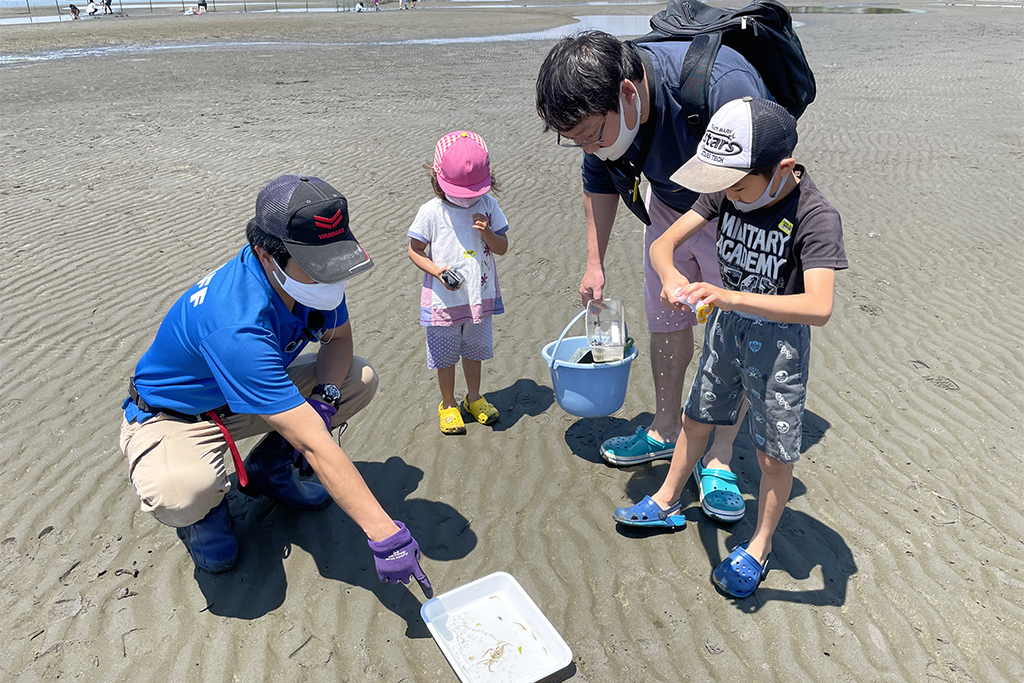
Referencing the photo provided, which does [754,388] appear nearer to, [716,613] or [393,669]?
[716,613]

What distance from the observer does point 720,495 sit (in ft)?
11.3

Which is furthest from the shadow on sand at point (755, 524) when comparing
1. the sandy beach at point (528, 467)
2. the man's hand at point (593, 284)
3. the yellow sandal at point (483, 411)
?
the man's hand at point (593, 284)

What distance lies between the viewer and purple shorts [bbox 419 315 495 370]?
4.03 meters

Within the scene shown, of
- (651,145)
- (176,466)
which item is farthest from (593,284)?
(176,466)

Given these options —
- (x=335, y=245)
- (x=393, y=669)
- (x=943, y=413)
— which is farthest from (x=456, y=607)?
(x=943, y=413)

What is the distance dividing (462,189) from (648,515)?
191 centimetres

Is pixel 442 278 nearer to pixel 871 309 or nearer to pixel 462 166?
pixel 462 166

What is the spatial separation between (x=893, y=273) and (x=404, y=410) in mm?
4523

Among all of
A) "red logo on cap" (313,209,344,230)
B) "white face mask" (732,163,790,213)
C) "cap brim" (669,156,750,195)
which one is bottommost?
"red logo on cap" (313,209,344,230)

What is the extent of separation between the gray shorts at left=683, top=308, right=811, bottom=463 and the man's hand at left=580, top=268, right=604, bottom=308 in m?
0.73

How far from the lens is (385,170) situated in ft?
30.8

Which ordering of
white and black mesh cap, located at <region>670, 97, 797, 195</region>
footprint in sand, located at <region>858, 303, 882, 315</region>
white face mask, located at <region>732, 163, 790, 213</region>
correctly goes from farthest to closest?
footprint in sand, located at <region>858, 303, 882, 315</region>, white face mask, located at <region>732, 163, 790, 213</region>, white and black mesh cap, located at <region>670, 97, 797, 195</region>

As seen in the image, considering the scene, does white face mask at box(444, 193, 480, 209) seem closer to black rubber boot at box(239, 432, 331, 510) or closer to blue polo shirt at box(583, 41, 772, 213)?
blue polo shirt at box(583, 41, 772, 213)

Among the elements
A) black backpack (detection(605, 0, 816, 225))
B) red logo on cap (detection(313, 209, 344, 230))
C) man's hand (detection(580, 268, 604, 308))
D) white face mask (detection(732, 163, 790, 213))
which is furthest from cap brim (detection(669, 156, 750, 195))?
red logo on cap (detection(313, 209, 344, 230))
